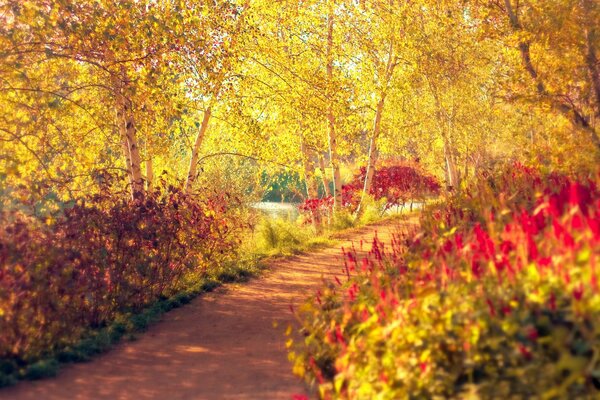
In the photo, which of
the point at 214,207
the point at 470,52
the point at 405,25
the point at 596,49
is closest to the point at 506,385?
the point at 596,49

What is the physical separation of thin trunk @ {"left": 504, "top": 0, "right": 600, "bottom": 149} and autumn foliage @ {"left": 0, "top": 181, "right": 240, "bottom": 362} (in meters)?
5.36

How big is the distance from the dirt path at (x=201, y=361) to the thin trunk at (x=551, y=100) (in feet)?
14.3

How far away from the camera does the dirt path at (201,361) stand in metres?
5.39

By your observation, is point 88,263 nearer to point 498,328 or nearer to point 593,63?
point 498,328

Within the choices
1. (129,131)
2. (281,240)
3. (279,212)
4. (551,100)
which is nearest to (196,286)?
(129,131)

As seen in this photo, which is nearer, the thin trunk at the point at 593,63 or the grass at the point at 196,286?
the grass at the point at 196,286

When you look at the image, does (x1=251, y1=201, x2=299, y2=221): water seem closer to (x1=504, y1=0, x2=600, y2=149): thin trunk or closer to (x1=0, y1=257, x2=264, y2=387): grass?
(x1=0, y1=257, x2=264, y2=387): grass

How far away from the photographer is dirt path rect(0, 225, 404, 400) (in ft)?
17.7

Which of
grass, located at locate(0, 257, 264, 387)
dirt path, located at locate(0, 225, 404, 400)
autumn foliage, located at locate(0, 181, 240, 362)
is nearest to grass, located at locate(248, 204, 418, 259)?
grass, located at locate(0, 257, 264, 387)

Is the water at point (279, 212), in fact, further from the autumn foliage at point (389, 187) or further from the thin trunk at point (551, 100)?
the thin trunk at point (551, 100)

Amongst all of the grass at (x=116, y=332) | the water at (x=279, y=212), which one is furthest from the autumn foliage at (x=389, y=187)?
the grass at (x=116, y=332)

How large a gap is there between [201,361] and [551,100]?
6.07 meters

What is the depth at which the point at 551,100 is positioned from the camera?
9156mm

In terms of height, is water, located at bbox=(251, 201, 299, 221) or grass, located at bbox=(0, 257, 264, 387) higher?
water, located at bbox=(251, 201, 299, 221)
